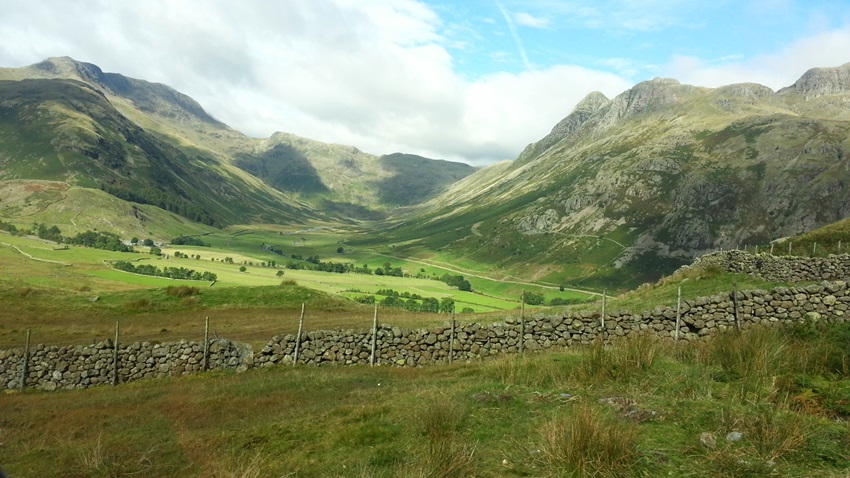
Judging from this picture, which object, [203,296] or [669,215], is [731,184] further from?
[203,296]

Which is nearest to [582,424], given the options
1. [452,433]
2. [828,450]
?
[452,433]

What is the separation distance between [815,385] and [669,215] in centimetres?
21199

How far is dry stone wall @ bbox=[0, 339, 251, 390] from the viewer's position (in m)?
27.2

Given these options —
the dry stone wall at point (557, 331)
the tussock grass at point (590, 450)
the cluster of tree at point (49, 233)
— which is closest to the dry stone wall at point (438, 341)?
the dry stone wall at point (557, 331)

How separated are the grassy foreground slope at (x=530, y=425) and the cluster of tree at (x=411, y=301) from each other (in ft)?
223

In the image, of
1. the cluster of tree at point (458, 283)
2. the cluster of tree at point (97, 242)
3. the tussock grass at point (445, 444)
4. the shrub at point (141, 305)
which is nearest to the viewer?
the tussock grass at point (445, 444)

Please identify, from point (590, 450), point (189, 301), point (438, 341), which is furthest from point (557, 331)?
point (189, 301)

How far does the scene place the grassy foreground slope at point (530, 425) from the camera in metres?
6.65

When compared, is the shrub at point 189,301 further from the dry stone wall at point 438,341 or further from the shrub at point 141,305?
the dry stone wall at point 438,341

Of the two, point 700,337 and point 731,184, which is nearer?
point 700,337

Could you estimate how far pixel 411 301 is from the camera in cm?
9662

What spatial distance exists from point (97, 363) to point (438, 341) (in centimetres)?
2071

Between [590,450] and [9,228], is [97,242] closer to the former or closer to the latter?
[9,228]

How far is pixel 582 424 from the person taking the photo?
6.75 meters
